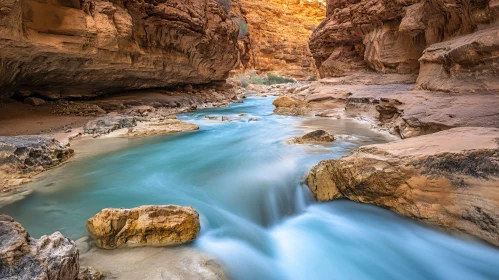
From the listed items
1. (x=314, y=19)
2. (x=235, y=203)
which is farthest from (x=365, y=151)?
(x=314, y=19)

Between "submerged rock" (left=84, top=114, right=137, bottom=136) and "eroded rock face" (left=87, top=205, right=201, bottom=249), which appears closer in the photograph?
"eroded rock face" (left=87, top=205, right=201, bottom=249)

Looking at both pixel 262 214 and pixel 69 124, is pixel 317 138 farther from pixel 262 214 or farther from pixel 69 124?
pixel 69 124

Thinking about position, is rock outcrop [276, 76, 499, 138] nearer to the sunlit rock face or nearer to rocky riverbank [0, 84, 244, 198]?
rocky riverbank [0, 84, 244, 198]

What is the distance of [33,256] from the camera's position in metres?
1.52

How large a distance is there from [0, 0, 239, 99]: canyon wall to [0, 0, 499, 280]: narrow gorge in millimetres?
55

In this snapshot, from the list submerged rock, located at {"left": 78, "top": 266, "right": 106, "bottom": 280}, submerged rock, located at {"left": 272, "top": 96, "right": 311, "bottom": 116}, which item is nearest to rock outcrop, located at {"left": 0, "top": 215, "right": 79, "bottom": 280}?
submerged rock, located at {"left": 78, "top": 266, "right": 106, "bottom": 280}

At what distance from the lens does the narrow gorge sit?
256cm

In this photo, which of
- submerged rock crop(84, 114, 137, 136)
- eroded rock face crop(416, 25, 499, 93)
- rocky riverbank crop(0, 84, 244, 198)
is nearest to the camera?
rocky riverbank crop(0, 84, 244, 198)

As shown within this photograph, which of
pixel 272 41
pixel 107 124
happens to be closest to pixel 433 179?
pixel 107 124

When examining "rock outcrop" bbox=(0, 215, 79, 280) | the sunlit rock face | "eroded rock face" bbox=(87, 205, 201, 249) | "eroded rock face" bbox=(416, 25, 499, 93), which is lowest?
"eroded rock face" bbox=(87, 205, 201, 249)

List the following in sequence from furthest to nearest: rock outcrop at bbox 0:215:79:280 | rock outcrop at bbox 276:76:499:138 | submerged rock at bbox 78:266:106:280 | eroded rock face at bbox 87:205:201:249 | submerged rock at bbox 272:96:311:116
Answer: submerged rock at bbox 272:96:311:116 → rock outcrop at bbox 276:76:499:138 → eroded rock face at bbox 87:205:201:249 → submerged rock at bbox 78:266:106:280 → rock outcrop at bbox 0:215:79:280

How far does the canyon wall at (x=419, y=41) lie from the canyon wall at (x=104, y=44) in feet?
20.8

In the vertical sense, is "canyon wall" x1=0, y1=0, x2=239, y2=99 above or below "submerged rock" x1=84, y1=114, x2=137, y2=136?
above

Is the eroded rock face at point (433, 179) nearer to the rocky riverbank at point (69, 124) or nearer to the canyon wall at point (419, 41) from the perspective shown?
the canyon wall at point (419, 41)
